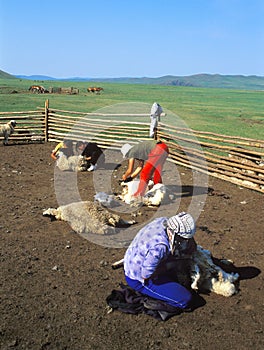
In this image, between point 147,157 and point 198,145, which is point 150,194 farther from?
point 198,145

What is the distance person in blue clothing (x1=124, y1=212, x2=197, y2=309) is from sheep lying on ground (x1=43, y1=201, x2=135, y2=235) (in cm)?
181

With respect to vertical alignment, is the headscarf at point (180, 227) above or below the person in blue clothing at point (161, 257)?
above

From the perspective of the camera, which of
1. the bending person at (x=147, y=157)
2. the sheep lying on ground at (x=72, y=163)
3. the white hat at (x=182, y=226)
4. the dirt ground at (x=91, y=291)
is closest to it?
the dirt ground at (x=91, y=291)

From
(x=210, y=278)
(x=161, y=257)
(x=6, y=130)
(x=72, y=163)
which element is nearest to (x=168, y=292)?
(x=161, y=257)

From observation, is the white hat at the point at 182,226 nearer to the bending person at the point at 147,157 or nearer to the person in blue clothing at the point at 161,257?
the person in blue clothing at the point at 161,257

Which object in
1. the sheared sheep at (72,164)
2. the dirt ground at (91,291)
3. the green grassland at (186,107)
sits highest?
the sheared sheep at (72,164)

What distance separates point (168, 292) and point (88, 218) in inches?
91.1

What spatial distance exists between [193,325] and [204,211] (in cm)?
363

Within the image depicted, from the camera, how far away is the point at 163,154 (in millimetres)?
8102

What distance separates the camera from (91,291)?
4.84m

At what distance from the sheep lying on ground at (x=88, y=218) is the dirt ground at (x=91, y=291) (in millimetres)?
133

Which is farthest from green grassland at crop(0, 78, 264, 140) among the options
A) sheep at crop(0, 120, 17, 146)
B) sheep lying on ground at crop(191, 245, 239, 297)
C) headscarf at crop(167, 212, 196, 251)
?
headscarf at crop(167, 212, 196, 251)

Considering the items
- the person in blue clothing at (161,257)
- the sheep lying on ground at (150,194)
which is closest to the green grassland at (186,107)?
the sheep lying on ground at (150,194)

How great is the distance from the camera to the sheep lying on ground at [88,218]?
21.1 feet
